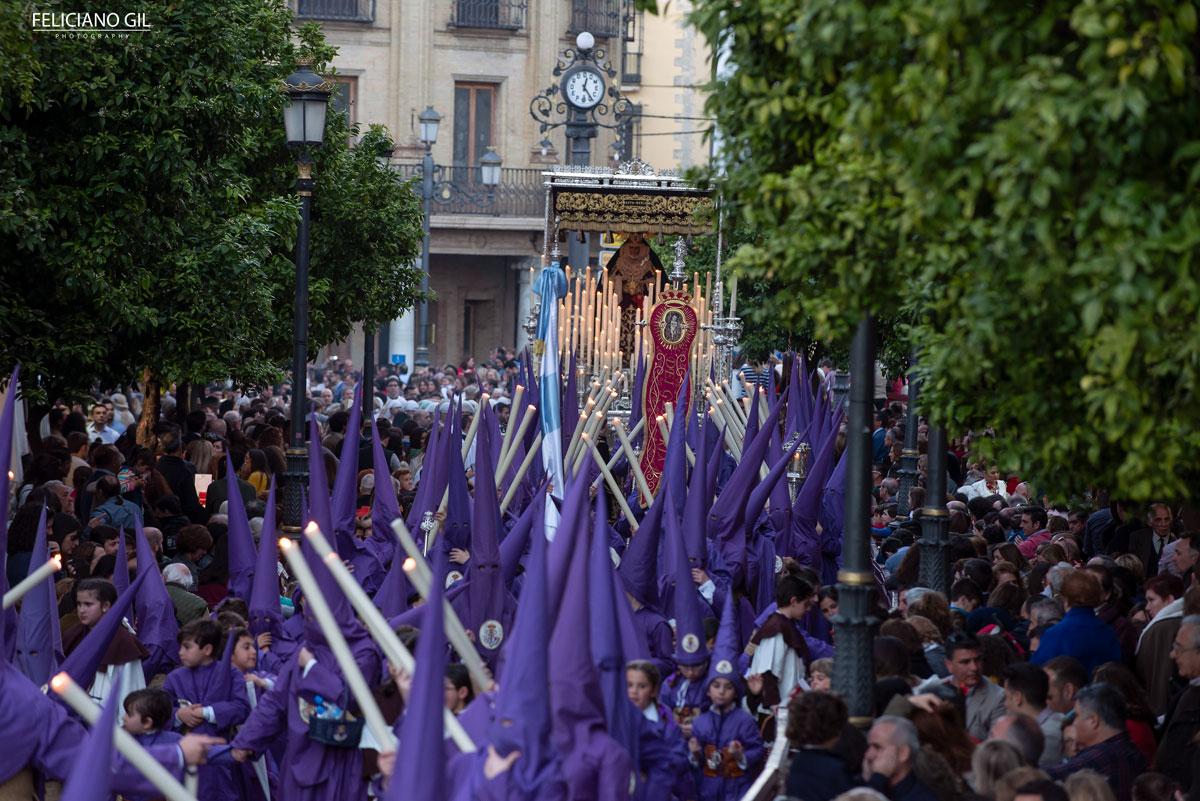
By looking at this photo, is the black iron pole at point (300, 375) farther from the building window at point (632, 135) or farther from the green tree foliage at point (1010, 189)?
the building window at point (632, 135)

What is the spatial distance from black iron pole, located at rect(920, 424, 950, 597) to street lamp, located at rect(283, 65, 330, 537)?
5466 mm

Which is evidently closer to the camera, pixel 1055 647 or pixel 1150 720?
pixel 1150 720

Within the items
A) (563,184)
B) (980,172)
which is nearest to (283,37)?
(563,184)

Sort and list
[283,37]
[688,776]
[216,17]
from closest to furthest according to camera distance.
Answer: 1. [688,776]
2. [216,17]
3. [283,37]

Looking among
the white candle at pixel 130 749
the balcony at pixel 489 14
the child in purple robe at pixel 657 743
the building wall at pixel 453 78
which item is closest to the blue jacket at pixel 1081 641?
the child in purple robe at pixel 657 743

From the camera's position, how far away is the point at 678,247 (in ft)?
80.1

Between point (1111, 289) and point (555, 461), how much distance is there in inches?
429

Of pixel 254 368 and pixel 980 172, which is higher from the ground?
pixel 980 172

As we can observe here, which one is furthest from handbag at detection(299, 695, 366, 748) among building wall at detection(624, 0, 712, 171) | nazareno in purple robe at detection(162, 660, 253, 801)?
building wall at detection(624, 0, 712, 171)

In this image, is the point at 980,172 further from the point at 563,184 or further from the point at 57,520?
the point at 563,184

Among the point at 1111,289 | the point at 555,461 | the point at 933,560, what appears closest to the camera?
the point at 1111,289

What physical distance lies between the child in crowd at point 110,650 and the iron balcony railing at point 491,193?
40.5m

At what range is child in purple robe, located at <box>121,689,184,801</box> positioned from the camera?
342 inches

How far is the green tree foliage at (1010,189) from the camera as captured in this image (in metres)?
5.65
